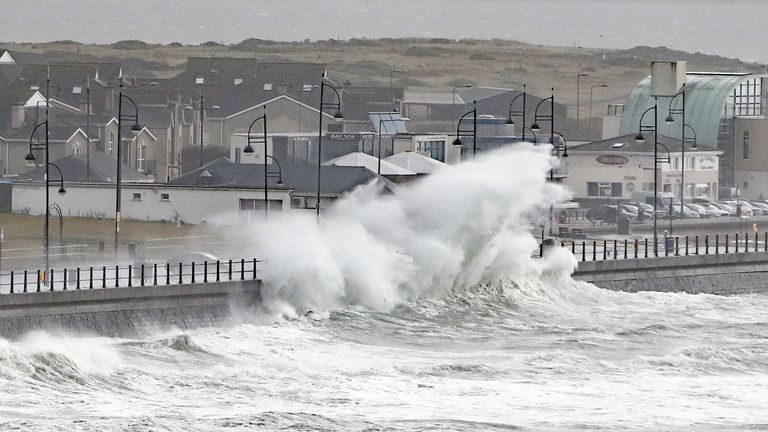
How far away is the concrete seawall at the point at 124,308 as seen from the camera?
44500 millimetres

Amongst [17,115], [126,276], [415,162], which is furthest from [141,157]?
[126,276]

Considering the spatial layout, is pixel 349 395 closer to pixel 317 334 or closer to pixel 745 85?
pixel 317 334

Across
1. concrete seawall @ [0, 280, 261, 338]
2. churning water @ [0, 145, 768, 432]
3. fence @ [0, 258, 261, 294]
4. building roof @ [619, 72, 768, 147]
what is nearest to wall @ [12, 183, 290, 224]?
churning water @ [0, 145, 768, 432]

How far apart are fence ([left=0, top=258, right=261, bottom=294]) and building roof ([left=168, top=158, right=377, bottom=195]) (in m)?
13.8

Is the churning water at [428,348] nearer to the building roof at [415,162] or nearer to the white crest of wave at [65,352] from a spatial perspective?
the white crest of wave at [65,352]

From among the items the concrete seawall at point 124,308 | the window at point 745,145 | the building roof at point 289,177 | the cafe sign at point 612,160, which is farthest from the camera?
the window at point 745,145

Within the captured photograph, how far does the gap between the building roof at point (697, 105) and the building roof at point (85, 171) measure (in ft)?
102

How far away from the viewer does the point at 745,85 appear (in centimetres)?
10825

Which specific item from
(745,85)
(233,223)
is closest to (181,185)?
(233,223)

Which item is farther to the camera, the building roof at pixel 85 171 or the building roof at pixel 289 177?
the building roof at pixel 85 171

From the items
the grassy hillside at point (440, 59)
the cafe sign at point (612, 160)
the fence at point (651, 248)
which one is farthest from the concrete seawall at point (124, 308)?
the grassy hillside at point (440, 59)

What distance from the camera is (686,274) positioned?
66312 millimetres

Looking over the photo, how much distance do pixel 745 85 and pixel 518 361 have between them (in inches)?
2516

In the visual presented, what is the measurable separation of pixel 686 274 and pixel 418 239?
1069cm
